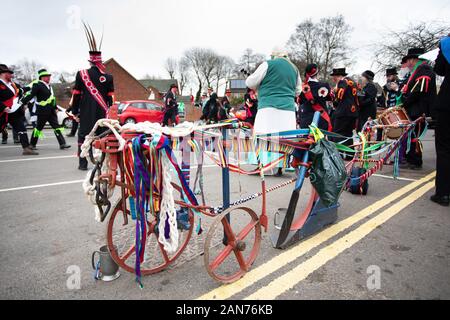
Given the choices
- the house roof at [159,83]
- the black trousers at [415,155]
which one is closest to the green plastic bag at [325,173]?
the black trousers at [415,155]

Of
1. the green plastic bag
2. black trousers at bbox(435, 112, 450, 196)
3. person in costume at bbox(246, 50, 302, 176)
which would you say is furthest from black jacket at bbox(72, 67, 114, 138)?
black trousers at bbox(435, 112, 450, 196)

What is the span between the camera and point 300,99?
5.18 m

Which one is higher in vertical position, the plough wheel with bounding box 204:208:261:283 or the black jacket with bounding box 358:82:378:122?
the black jacket with bounding box 358:82:378:122

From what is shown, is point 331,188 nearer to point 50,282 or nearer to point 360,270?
point 360,270

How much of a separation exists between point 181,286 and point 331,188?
162 cm

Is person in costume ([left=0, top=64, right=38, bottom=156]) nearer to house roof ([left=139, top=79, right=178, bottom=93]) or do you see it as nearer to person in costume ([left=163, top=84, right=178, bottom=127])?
person in costume ([left=163, top=84, right=178, bottom=127])

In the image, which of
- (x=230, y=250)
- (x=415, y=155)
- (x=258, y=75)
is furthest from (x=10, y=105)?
(x=415, y=155)

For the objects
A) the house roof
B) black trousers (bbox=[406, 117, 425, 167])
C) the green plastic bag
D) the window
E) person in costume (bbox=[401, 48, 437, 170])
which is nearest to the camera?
the green plastic bag

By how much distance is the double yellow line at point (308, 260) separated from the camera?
76.9 inches

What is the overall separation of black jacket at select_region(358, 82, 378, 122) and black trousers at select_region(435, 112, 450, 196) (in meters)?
3.23

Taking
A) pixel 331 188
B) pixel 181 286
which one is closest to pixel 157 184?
pixel 181 286

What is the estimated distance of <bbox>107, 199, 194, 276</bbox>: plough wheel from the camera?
2.01 meters

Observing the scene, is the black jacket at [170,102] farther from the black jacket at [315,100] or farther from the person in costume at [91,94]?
the black jacket at [315,100]

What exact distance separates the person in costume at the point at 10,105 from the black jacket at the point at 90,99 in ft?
9.63
